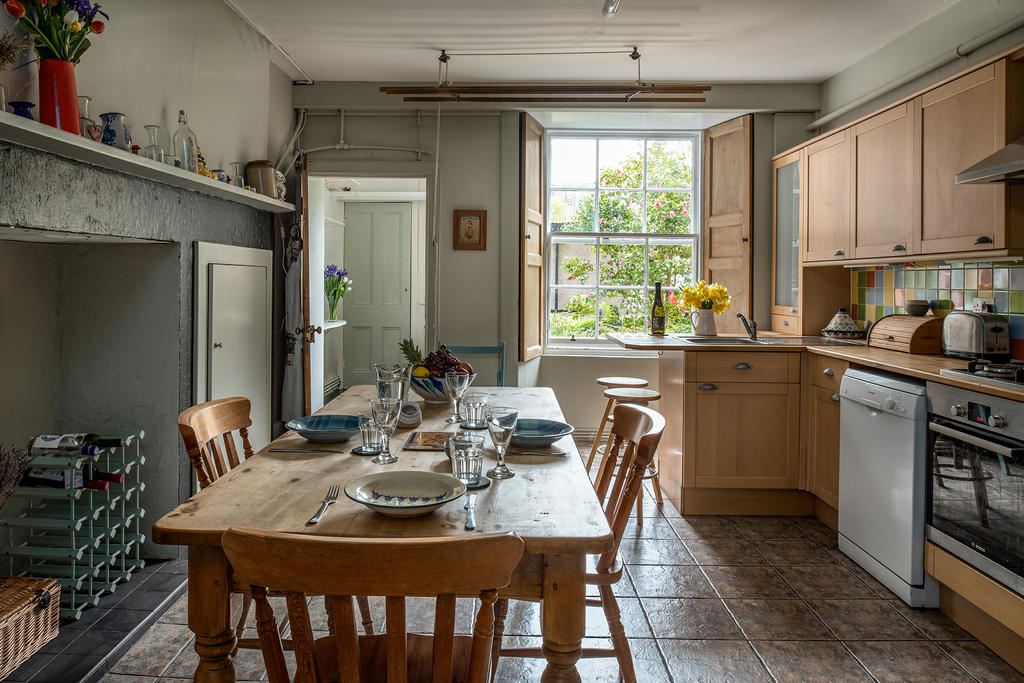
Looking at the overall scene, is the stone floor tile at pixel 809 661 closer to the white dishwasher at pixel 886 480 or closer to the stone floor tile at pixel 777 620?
the stone floor tile at pixel 777 620

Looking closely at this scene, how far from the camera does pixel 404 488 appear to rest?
5.10 ft

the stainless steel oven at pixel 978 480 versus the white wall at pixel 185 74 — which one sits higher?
the white wall at pixel 185 74

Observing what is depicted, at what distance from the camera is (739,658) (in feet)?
7.43

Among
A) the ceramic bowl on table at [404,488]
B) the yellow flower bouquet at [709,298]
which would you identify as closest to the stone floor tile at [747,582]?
the ceramic bowl on table at [404,488]

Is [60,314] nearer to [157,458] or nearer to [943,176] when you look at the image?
[157,458]

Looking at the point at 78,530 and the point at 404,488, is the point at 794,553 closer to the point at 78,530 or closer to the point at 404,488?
the point at 404,488

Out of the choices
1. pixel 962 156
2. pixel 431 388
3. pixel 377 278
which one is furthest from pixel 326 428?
pixel 377 278

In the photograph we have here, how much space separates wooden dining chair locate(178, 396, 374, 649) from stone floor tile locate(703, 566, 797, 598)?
57.7 inches

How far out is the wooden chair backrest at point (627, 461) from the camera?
1.78 meters

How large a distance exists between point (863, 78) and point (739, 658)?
12.0ft

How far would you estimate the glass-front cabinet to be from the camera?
4.54 metres

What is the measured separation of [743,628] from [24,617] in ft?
7.85

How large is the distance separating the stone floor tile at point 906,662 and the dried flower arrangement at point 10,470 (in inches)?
118

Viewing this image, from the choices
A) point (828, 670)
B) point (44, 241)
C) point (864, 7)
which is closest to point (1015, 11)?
point (864, 7)
